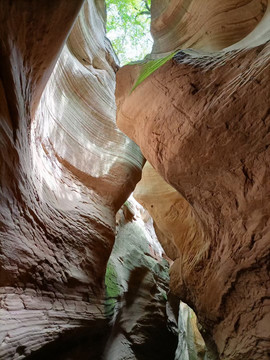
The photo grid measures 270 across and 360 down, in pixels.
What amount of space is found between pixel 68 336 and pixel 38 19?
3.74 metres

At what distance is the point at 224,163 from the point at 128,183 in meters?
3.12

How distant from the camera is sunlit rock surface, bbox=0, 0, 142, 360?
275cm

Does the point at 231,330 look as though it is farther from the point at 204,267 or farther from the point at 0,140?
the point at 0,140

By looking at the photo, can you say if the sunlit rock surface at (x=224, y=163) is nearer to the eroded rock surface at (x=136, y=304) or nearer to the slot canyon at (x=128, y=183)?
the slot canyon at (x=128, y=183)

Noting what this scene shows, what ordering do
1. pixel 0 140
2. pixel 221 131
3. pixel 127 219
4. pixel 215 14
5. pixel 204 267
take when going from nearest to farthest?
pixel 0 140
pixel 221 131
pixel 204 267
pixel 215 14
pixel 127 219

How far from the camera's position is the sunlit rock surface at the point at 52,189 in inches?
108

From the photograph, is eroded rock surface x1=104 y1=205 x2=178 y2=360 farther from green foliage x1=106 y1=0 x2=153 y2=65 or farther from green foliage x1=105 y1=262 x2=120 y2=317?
green foliage x1=106 y1=0 x2=153 y2=65

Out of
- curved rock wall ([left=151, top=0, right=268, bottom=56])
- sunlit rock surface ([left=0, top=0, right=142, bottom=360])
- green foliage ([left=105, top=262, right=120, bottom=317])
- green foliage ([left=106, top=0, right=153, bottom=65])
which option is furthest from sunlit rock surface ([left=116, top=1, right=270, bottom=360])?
green foliage ([left=106, top=0, right=153, bottom=65])

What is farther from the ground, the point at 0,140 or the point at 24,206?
the point at 0,140

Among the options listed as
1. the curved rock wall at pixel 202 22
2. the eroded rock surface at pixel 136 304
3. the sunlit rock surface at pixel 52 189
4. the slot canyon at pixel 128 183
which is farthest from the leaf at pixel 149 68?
the eroded rock surface at pixel 136 304

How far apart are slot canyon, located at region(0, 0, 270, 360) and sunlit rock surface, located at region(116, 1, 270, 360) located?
0.6 inches

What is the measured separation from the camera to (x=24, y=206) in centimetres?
349

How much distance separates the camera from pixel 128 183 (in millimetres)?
6398

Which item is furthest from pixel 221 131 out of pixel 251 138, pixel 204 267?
pixel 204 267
